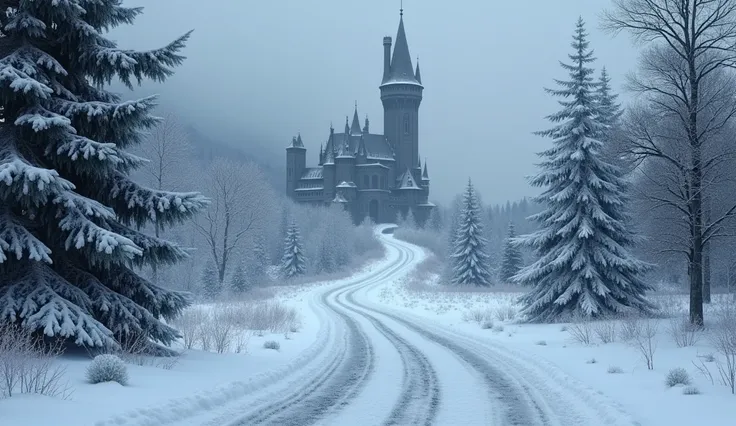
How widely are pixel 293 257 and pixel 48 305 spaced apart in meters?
57.3

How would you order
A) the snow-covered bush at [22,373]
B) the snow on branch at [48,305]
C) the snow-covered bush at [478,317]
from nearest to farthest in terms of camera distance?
the snow-covered bush at [22,373] < the snow on branch at [48,305] < the snow-covered bush at [478,317]

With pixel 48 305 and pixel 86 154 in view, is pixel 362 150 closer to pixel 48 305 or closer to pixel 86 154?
pixel 86 154

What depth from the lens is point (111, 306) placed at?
919cm

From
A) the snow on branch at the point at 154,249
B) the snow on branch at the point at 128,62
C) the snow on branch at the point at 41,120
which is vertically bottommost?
the snow on branch at the point at 154,249

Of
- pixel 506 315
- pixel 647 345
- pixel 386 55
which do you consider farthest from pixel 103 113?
pixel 386 55

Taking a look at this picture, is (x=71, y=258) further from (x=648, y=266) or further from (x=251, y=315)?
(x=648, y=266)

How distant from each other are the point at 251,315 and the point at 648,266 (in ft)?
42.3

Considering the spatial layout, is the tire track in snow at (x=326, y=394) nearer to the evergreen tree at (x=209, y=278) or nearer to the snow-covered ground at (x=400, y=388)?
the snow-covered ground at (x=400, y=388)

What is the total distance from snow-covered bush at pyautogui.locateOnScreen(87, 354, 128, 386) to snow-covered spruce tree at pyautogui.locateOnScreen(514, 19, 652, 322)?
47.5 feet

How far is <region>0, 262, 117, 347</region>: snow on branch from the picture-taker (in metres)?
7.96

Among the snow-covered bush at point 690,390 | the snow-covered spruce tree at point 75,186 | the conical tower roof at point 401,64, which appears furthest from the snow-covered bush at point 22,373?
the conical tower roof at point 401,64

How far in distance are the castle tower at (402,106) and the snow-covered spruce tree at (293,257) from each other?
60.8 meters

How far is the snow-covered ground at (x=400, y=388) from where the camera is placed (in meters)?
6.68

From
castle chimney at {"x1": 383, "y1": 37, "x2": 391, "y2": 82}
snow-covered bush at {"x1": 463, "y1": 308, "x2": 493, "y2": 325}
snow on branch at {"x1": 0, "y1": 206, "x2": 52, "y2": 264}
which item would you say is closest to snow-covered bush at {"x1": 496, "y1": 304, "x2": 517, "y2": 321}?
snow-covered bush at {"x1": 463, "y1": 308, "x2": 493, "y2": 325}
